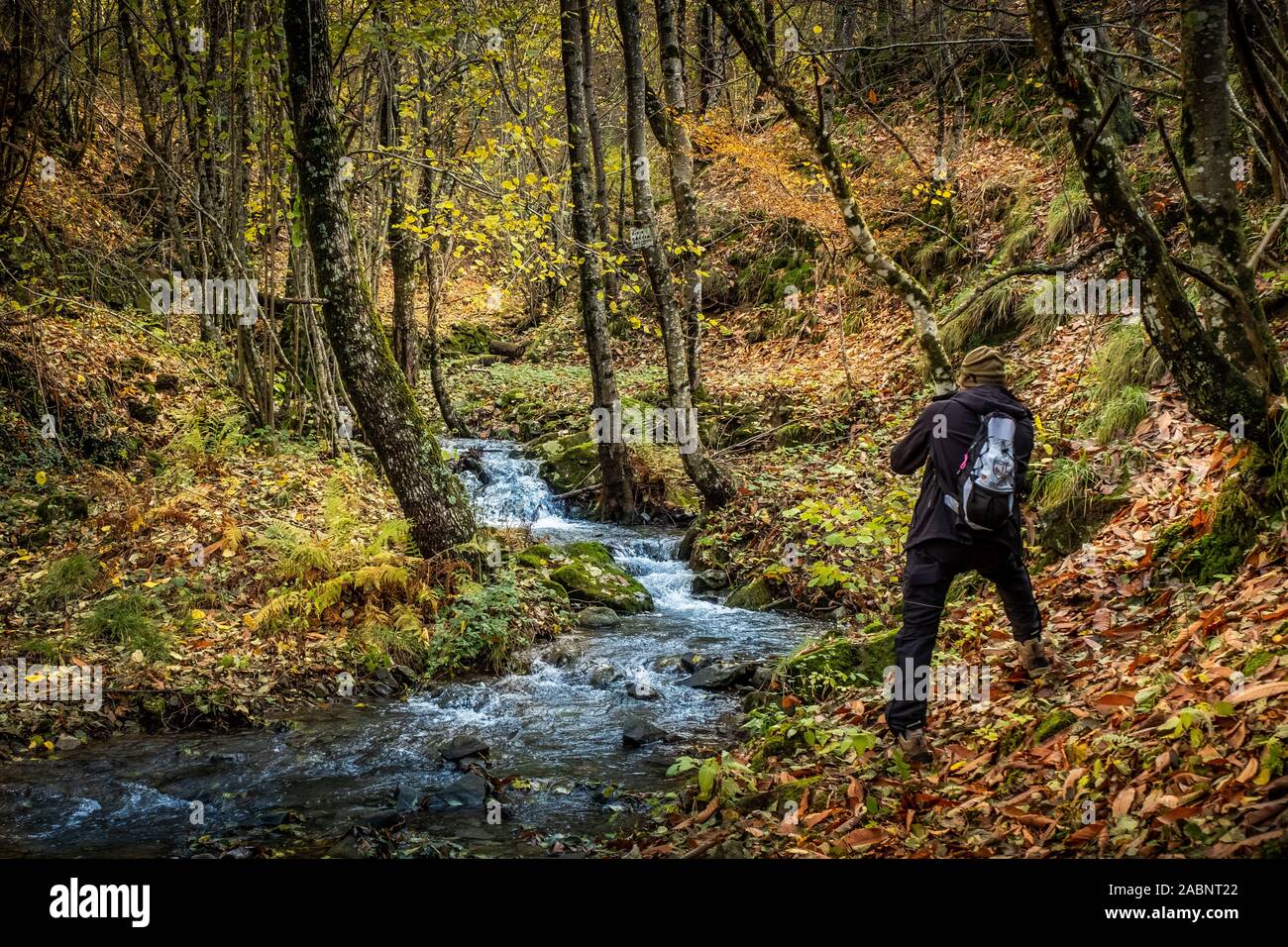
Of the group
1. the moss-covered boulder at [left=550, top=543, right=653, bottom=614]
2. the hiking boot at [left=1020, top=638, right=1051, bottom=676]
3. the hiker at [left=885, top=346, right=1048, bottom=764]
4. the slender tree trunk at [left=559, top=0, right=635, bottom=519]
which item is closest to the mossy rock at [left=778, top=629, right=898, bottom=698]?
the hiking boot at [left=1020, top=638, right=1051, bottom=676]

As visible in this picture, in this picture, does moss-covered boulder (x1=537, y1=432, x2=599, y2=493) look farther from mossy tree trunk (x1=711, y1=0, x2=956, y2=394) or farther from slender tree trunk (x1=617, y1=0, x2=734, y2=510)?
mossy tree trunk (x1=711, y1=0, x2=956, y2=394)

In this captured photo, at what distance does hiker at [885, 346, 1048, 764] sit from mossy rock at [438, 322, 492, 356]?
894 inches

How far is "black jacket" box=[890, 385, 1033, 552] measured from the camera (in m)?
4.52

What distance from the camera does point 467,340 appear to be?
87.1 ft

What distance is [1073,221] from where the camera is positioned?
40.9ft

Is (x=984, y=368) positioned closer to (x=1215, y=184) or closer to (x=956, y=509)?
(x=956, y=509)

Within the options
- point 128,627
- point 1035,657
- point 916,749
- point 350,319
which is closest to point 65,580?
point 128,627

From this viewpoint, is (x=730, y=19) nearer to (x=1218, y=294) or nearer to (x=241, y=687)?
(x=1218, y=294)

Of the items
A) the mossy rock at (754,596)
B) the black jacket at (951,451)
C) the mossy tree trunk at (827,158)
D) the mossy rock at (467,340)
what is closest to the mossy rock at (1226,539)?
the black jacket at (951,451)

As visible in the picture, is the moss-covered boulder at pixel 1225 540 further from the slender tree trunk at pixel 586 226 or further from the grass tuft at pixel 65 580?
the grass tuft at pixel 65 580

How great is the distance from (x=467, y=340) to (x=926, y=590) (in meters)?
23.8

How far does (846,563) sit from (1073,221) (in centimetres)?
700
